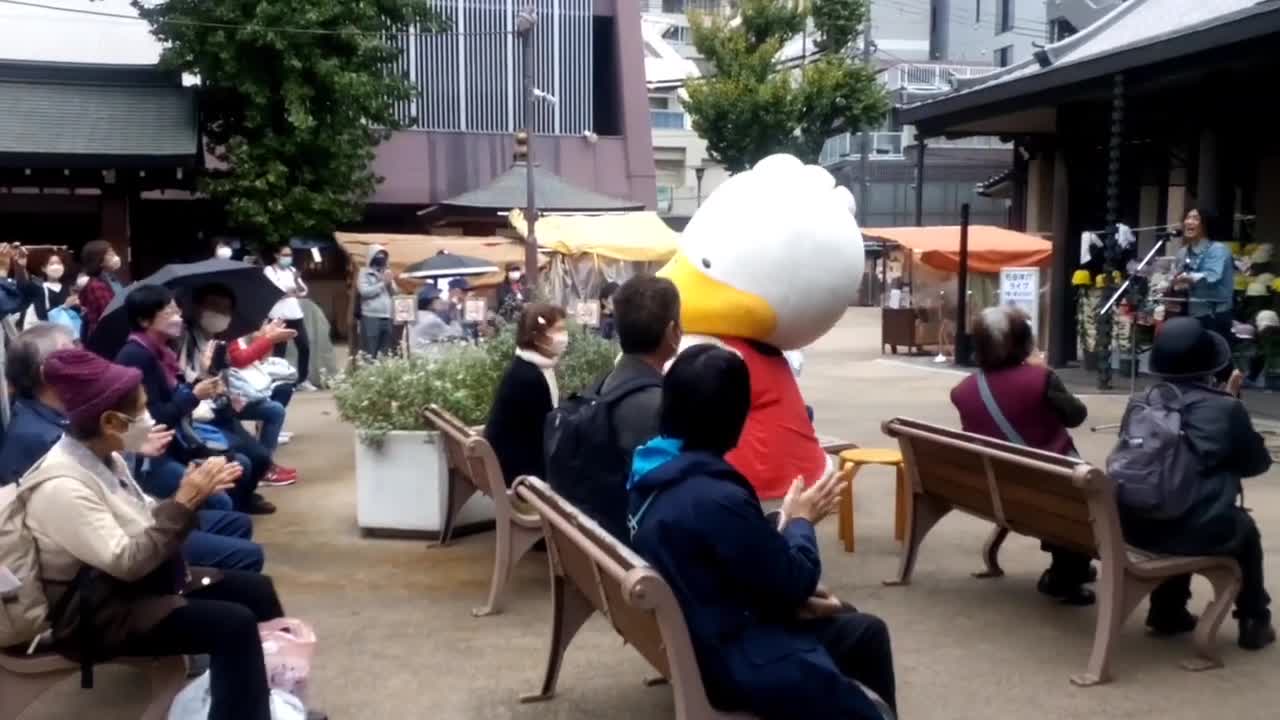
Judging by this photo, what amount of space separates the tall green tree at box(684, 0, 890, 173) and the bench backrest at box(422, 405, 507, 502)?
1017 inches

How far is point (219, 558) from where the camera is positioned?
17.3 feet

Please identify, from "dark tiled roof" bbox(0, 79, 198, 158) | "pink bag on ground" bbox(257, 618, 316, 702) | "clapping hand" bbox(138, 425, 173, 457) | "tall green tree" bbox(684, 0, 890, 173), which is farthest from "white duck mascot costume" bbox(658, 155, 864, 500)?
"tall green tree" bbox(684, 0, 890, 173)

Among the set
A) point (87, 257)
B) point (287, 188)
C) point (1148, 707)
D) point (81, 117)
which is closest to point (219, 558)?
point (1148, 707)

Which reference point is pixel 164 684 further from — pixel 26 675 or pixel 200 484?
pixel 200 484

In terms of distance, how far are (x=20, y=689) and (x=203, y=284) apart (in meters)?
4.21

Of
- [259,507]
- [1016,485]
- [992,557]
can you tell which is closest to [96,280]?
[259,507]

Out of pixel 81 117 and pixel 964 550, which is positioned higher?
pixel 81 117

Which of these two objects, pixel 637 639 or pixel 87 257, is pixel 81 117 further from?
pixel 637 639

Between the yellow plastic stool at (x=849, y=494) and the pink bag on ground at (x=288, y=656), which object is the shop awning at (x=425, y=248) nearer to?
the yellow plastic stool at (x=849, y=494)

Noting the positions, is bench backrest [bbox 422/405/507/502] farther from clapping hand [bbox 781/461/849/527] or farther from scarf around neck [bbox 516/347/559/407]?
clapping hand [bbox 781/461/849/527]

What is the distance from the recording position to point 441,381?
26.5 ft

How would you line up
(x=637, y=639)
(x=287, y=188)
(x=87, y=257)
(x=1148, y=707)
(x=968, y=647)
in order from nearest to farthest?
1. (x=637, y=639)
2. (x=1148, y=707)
3. (x=968, y=647)
4. (x=87, y=257)
5. (x=287, y=188)

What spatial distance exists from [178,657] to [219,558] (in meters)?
1.02

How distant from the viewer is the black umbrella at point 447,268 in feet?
63.6
